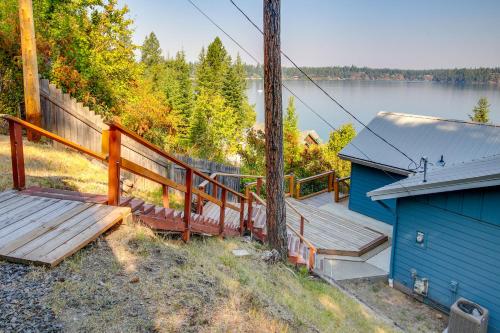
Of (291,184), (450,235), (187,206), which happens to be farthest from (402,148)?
(187,206)

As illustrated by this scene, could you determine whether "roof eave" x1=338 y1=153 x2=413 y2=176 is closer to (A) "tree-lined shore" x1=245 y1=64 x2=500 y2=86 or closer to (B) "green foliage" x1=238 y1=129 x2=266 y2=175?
(B) "green foliage" x1=238 y1=129 x2=266 y2=175

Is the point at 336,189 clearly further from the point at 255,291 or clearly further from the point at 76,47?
the point at 76,47

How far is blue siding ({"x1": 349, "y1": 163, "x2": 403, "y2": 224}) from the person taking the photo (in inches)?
529

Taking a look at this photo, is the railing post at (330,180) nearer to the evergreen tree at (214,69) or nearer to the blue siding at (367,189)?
the blue siding at (367,189)

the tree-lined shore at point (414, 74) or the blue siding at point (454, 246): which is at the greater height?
the tree-lined shore at point (414, 74)

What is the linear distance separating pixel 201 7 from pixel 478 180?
7471mm

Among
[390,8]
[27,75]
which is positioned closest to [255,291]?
[27,75]

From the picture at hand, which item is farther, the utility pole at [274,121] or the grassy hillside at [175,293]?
the utility pole at [274,121]

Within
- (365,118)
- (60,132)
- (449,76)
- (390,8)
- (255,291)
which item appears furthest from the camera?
(449,76)

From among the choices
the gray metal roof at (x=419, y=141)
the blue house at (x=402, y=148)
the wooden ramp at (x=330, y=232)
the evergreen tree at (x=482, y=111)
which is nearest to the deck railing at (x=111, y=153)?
the wooden ramp at (x=330, y=232)

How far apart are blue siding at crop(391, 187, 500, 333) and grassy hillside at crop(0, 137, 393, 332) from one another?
2994mm

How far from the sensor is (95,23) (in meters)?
22.4

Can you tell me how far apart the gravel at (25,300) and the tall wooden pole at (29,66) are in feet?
23.4

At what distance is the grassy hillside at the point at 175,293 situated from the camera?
349 centimetres
